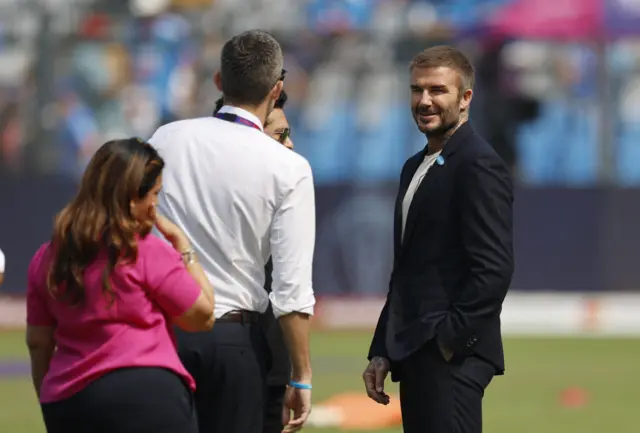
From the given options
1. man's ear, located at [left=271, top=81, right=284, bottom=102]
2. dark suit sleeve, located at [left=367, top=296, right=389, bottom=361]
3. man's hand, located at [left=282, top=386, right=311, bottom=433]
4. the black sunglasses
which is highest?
man's ear, located at [left=271, top=81, right=284, bottom=102]

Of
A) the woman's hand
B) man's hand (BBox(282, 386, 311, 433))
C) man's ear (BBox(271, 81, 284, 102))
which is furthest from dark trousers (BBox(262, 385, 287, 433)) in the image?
man's ear (BBox(271, 81, 284, 102))

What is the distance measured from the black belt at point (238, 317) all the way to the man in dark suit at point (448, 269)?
19.5 inches

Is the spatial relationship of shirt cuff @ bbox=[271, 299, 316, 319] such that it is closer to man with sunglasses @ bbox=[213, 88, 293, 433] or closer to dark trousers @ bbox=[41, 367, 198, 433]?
man with sunglasses @ bbox=[213, 88, 293, 433]

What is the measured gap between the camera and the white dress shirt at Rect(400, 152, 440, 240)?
539 cm

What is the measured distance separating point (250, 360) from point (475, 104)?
13512 mm

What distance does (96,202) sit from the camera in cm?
452

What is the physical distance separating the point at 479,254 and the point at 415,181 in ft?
1.40

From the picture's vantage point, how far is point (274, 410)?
565cm

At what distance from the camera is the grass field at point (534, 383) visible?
10328 millimetres

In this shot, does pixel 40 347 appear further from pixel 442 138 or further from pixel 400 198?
pixel 442 138

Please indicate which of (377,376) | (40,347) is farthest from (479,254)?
(40,347)

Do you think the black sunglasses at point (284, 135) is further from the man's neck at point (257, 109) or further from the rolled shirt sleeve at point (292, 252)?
the rolled shirt sleeve at point (292, 252)

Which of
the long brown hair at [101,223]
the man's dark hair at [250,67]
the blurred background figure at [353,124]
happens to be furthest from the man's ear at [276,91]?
the blurred background figure at [353,124]

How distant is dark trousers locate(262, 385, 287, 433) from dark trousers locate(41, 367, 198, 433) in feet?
3.61
